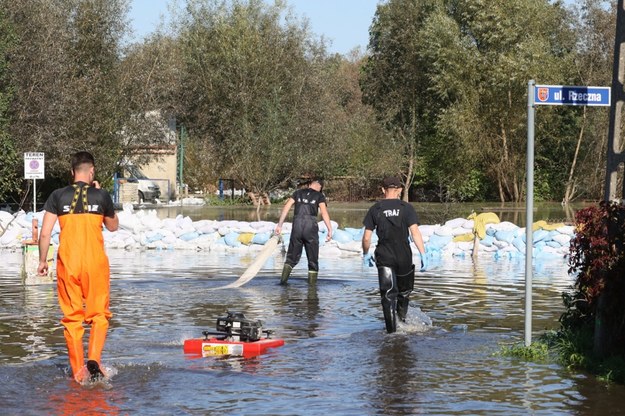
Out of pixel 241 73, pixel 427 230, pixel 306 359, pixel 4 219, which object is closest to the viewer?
pixel 306 359

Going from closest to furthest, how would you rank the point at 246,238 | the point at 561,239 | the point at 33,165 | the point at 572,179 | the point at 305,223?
the point at 305,223 < the point at 561,239 < the point at 246,238 < the point at 33,165 < the point at 572,179

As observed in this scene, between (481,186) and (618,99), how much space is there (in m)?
54.1

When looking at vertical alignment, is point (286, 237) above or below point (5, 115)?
below

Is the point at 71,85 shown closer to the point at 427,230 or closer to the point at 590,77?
the point at 427,230

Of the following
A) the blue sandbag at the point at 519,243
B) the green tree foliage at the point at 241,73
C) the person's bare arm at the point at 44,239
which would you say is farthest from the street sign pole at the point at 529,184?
the green tree foliage at the point at 241,73

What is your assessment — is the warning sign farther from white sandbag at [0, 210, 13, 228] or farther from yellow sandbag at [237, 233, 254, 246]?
yellow sandbag at [237, 233, 254, 246]

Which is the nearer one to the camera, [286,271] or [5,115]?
[286,271]

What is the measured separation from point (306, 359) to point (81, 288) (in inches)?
90.7

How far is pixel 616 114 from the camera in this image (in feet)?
30.1

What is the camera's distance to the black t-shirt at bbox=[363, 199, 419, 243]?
37.4 feet

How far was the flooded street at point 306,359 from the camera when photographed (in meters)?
8.04

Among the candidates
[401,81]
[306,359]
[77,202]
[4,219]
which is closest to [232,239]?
[4,219]

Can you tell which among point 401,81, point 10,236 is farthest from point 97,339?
point 401,81

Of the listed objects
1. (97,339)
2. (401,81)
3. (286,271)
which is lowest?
(97,339)
